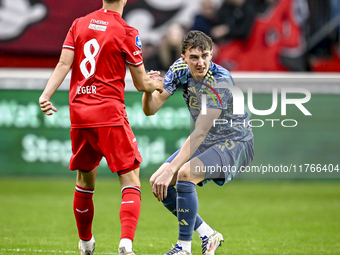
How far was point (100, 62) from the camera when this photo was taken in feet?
13.8

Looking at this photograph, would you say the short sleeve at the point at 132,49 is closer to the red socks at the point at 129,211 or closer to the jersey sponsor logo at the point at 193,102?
the jersey sponsor logo at the point at 193,102

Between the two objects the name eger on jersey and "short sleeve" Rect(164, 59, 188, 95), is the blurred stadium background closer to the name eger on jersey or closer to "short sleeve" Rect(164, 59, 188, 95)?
"short sleeve" Rect(164, 59, 188, 95)

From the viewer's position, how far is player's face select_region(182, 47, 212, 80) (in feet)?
15.3

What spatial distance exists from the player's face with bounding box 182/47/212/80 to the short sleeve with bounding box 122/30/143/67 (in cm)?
60

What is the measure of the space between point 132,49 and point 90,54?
0.34 meters

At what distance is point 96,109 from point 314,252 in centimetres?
263

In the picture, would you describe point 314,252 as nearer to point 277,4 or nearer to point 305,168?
point 305,168

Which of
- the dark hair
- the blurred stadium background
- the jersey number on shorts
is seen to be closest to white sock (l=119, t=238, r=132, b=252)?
the jersey number on shorts

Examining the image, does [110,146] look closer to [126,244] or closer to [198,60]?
[126,244]

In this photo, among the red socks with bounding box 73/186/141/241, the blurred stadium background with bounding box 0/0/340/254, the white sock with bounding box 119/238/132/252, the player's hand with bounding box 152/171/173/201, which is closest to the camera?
the white sock with bounding box 119/238/132/252

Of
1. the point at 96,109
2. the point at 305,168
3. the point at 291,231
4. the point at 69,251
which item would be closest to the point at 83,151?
the point at 96,109

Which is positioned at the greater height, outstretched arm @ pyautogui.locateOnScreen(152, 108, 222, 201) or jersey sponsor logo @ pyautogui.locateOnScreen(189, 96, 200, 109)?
jersey sponsor logo @ pyautogui.locateOnScreen(189, 96, 200, 109)

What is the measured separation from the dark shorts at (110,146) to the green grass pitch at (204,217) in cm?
121

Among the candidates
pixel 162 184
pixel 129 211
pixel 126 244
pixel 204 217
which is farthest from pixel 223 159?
pixel 204 217
